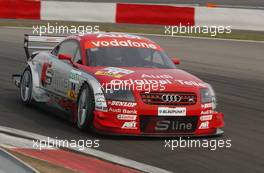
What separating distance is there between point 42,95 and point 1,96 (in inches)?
54.8

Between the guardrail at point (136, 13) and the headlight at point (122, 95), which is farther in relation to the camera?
the guardrail at point (136, 13)

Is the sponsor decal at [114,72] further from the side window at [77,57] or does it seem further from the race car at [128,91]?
the side window at [77,57]

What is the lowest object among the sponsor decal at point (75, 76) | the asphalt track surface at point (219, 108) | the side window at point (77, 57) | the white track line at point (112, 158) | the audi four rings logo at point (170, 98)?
the asphalt track surface at point (219, 108)

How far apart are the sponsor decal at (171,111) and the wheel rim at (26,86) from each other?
316 centimetres

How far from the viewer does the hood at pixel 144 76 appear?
32.5 feet

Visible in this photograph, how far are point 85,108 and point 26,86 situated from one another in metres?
2.62

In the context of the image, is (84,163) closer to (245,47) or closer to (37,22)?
(245,47)

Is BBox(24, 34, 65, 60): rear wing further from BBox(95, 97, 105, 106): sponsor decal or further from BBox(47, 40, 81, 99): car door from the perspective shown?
BBox(95, 97, 105, 106): sponsor decal

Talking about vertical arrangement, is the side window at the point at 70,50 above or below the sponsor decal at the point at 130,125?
above

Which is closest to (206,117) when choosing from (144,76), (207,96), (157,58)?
(207,96)

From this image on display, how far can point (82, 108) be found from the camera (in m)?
10.1

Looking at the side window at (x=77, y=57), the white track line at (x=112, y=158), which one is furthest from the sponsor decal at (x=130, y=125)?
the side window at (x=77, y=57)

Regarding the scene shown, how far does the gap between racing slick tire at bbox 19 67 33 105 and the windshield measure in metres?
1.62

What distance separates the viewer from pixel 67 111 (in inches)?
422
